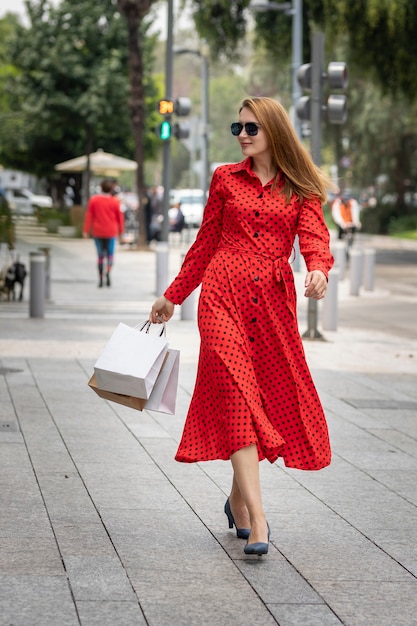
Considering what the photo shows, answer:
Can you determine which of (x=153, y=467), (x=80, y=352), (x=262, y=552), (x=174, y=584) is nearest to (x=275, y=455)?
(x=262, y=552)

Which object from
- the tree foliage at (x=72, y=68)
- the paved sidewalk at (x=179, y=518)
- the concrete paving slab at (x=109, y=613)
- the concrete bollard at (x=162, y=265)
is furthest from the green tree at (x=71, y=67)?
the concrete paving slab at (x=109, y=613)

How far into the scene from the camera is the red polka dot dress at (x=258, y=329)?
17.5 feet

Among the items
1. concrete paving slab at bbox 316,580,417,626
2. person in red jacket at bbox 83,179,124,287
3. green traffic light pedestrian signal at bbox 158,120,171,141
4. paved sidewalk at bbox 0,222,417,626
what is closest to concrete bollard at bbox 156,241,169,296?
person in red jacket at bbox 83,179,124,287

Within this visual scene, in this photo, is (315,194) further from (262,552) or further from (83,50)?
(83,50)

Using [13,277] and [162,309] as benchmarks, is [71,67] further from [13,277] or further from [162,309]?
[162,309]

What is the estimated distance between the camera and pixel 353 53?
3125 centimetres

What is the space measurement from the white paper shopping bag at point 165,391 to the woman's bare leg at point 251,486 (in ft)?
1.39

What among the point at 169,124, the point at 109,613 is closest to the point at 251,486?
the point at 109,613

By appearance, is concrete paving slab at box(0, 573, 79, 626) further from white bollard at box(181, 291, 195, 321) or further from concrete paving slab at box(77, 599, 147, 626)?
white bollard at box(181, 291, 195, 321)

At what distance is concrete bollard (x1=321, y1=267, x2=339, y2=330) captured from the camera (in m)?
15.3

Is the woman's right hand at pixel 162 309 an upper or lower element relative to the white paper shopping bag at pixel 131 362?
upper

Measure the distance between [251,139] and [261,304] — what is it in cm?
63

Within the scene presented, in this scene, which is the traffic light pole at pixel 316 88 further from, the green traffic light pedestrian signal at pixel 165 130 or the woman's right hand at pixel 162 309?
the woman's right hand at pixel 162 309

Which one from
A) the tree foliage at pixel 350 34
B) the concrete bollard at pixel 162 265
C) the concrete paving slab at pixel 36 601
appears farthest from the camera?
the tree foliage at pixel 350 34
